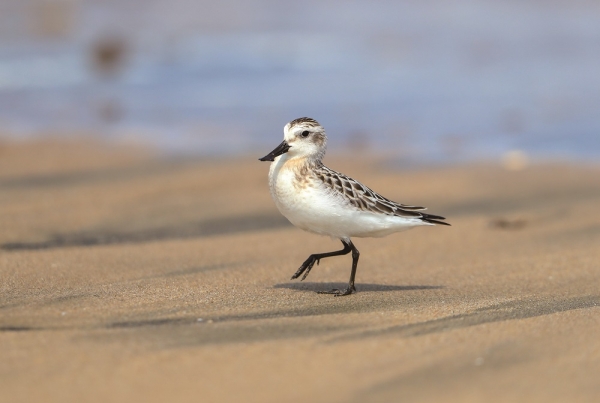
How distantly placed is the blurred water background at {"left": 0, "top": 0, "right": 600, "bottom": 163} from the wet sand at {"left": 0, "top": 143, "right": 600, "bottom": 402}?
1753mm

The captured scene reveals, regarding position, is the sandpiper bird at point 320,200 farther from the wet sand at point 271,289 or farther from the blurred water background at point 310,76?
the blurred water background at point 310,76

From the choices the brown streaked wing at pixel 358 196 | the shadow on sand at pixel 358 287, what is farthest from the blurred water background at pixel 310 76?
the brown streaked wing at pixel 358 196

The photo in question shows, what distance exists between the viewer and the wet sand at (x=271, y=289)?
15.0ft

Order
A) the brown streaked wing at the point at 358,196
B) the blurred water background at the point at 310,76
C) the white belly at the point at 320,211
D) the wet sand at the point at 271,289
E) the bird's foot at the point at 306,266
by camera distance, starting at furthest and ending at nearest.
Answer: the blurred water background at the point at 310,76 < the bird's foot at the point at 306,266 < the brown streaked wing at the point at 358,196 < the white belly at the point at 320,211 < the wet sand at the point at 271,289

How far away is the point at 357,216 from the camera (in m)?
6.71

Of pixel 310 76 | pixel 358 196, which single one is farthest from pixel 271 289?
pixel 310 76

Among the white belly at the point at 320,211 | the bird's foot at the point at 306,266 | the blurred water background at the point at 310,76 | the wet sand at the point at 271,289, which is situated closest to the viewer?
the wet sand at the point at 271,289

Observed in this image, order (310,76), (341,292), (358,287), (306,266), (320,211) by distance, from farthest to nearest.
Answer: (310,76) → (358,287) → (306,266) → (341,292) → (320,211)

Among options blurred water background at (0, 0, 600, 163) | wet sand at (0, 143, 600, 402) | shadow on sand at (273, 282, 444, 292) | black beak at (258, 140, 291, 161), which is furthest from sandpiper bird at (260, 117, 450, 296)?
blurred water background at (0, 0, 600, 163)

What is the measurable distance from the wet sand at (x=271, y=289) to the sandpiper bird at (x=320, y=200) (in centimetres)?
47

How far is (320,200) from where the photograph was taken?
6.62 metres

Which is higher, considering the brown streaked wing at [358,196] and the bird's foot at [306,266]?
the brown streaked wing at [358,196]

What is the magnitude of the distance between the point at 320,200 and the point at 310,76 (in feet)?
38.6

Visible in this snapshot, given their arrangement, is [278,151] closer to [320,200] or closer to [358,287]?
[320,200]
